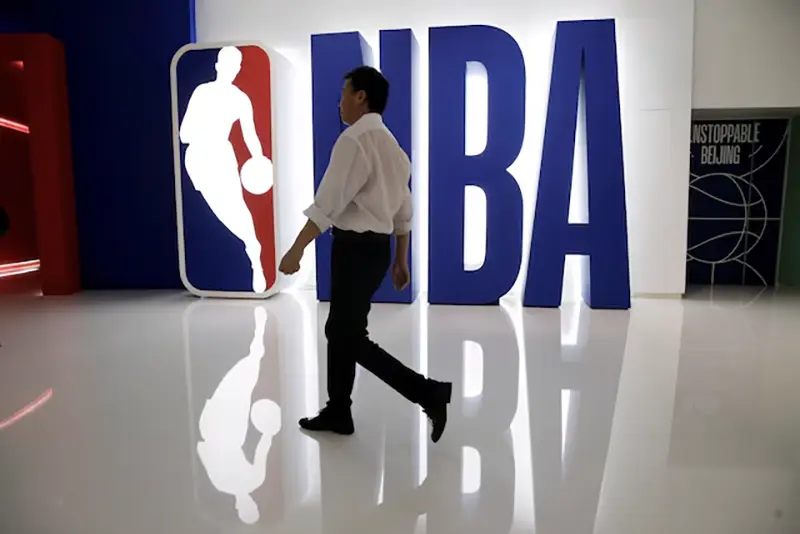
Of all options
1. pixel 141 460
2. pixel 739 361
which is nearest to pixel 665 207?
pixel 739 361

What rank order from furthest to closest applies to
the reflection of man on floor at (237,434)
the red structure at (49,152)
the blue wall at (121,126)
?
the blue wall at (121,126), the red structure at (49,152), the reflection of man on floor at (237,434)

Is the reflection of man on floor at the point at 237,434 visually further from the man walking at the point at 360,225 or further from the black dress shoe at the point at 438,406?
the black dress shoe at the point at 438,406

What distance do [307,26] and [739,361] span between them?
14.5 feet

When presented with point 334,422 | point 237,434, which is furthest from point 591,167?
point 237,434

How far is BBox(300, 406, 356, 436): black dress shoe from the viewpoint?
2.28 metres

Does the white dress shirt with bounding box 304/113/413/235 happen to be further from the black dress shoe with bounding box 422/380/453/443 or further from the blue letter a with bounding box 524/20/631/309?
the blue letter a with bounding box 524/20/631/309

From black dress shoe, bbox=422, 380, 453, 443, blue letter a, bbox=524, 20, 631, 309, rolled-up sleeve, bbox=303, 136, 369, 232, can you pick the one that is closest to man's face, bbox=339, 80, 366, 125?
rolled-up sleeve, bbox=303, 136, 369, 232

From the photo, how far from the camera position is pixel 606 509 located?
1729mm

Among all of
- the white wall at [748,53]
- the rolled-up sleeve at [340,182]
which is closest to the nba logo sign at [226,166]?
the rolled-up sleeve at [340,182]

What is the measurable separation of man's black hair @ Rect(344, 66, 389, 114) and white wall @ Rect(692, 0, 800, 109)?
4130mm

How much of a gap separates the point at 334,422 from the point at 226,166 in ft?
11.1

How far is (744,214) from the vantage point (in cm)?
601

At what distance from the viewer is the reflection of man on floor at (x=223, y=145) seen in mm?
5031

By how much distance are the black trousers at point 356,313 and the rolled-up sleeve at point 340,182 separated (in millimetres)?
115
